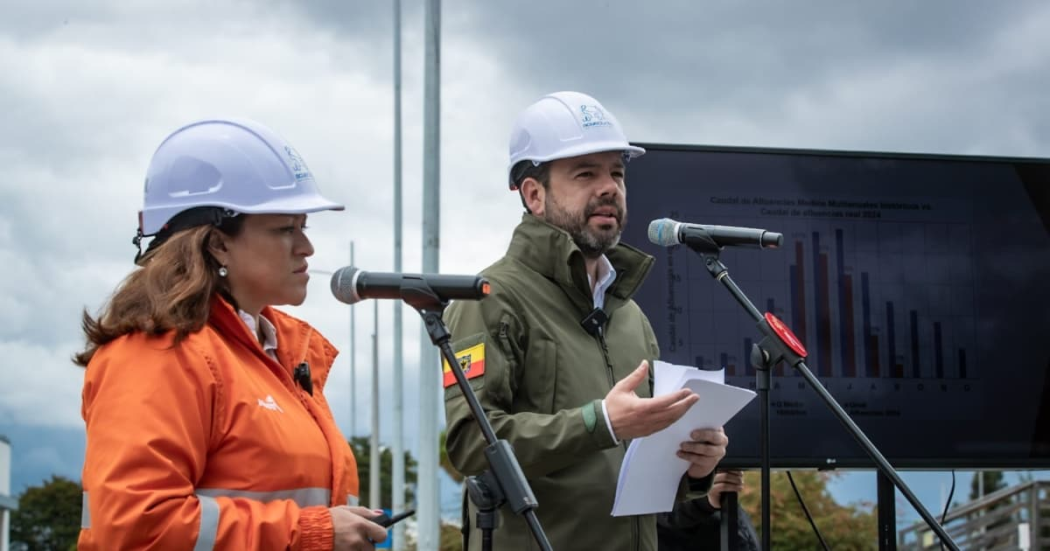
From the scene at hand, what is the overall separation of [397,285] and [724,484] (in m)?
2.71

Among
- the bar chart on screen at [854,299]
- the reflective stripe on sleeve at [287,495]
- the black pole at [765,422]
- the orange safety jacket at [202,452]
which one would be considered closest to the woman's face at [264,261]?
the orange safety jacket at [202,452]

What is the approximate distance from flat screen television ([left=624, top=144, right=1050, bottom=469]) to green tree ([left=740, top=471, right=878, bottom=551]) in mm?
10288

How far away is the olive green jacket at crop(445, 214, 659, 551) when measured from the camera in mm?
3502

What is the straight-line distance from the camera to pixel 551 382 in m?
3.82

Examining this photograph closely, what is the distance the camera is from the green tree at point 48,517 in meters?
39.6

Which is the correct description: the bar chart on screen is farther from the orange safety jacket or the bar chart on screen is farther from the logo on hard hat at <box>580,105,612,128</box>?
the orange safety jacket

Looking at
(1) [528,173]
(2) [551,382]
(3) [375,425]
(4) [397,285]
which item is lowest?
(2) [551,382]

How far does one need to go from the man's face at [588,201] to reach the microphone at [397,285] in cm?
122

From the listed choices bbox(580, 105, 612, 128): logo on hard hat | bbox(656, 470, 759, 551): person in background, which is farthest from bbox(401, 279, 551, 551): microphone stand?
bbox(656, 470, 759, 551): person in background

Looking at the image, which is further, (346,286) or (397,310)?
(397,310)

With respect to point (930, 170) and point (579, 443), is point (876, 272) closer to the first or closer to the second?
point (930, 170)

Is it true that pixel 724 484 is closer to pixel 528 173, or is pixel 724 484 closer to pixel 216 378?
pixel 528 173

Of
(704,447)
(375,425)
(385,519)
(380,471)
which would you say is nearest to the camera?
(385,519)

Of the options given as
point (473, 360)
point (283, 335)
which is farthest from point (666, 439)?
point (283, 335)
